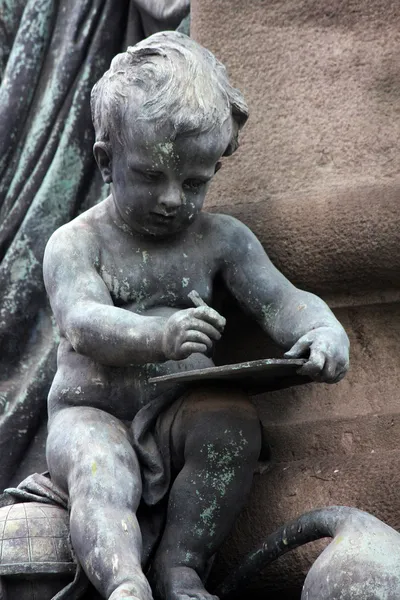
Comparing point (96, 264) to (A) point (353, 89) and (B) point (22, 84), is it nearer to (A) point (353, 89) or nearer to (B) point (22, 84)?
(A) point (353, 89)

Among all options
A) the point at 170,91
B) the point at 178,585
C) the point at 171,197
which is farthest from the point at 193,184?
the point at 178,585

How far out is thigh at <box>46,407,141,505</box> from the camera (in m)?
2.77

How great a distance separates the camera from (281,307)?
2.99 metres

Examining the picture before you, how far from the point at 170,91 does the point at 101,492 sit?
62 cm

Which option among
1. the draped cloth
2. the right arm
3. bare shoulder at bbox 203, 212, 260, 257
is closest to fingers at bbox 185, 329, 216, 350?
the right arm

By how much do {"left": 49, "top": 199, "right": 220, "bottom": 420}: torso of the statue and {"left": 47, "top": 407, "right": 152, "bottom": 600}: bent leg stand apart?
0.13 feet

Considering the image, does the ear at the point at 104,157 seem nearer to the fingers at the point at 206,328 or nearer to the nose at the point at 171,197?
the nose at the point at 171,197

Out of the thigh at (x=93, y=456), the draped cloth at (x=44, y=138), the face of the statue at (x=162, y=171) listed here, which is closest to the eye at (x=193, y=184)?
the face of the statue at (x=162, y=171)

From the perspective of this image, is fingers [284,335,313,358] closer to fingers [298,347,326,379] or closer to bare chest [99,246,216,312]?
fingers [298,347,326,379]

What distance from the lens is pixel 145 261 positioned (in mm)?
3014

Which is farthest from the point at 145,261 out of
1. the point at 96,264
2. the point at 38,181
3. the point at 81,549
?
the point at 38,181

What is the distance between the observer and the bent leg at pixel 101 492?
264cm

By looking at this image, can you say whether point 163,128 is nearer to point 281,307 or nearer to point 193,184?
point 193,184

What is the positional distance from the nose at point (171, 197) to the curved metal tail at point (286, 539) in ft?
1.71
